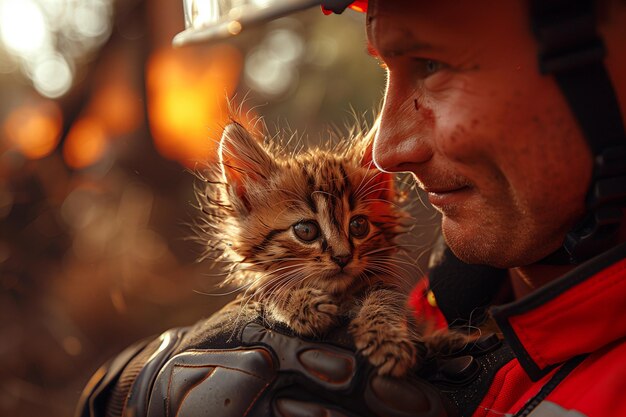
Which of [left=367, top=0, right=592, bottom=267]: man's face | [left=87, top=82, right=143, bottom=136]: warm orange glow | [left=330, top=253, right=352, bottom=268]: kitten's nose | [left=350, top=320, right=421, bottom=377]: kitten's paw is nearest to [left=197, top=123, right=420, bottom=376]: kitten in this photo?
[left=330, top=253, right=352, bottom=268]: kitten's nose

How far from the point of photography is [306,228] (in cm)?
215

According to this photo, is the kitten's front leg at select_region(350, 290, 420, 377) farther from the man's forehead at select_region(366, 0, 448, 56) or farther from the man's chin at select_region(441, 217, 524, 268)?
the man's forehead at select_region(366, 0, 448, 56)

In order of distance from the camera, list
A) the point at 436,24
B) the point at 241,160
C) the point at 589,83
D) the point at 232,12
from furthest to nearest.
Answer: the point at 241,160 → the point at 232,12 → the point at 436,24 → the point at 589,83

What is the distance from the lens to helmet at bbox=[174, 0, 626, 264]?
152cm

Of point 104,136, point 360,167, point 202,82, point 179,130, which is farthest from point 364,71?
point 360,167

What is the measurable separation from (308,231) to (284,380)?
0.62 m

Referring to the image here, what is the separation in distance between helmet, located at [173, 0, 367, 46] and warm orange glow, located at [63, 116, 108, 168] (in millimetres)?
4102

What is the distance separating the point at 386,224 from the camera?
2.31 metres

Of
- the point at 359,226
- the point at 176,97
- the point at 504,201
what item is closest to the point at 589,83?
the point at 504,201

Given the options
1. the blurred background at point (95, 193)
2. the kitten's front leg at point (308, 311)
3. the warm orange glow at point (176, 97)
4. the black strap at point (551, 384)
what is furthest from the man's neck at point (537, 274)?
the warm orange glow at point (176, 97)

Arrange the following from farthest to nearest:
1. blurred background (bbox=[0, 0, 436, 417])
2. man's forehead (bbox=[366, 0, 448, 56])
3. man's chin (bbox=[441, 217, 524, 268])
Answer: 1. blurred background (bbox=[0, 0, 436, 417])
2. man's chin (bbox=[441, 217, 524, 268])
3. man's forehead (bbox=[366, 0, 448, 56])

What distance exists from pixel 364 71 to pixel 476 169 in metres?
6.49

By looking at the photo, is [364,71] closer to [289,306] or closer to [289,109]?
[289,109]

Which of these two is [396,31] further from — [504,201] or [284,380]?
[284,380]
